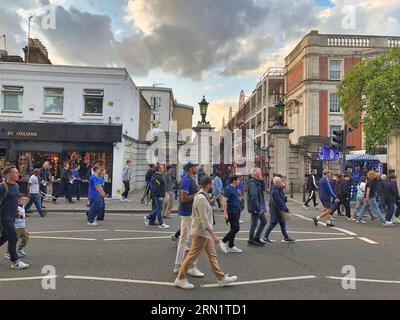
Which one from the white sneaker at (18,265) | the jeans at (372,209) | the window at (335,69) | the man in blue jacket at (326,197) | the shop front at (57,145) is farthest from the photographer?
the window at (335,69)

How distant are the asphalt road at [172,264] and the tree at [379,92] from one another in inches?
397

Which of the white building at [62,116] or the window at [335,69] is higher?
the window at [335,69]

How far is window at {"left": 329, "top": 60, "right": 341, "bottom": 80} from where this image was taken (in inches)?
1568

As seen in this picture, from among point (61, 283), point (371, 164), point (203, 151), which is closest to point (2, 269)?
point (61, 283)

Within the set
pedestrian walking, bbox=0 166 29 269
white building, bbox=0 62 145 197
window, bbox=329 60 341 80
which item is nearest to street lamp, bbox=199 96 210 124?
white building, bbox=0 62 145 197

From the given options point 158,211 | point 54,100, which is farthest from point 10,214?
point 54,100

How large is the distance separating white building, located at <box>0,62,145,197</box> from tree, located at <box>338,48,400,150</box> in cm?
1230

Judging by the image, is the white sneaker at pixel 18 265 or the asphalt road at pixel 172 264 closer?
the asphalt road at pixel 172 264

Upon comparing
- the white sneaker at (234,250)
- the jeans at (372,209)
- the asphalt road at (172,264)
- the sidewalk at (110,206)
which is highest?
the jeans at (372,209)

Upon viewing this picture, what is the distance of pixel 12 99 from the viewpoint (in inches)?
861

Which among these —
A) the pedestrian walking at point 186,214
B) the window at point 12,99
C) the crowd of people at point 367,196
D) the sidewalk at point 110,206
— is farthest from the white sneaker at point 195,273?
the window at point 12,99

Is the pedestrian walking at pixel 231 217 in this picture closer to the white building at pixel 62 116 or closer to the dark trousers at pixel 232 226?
the dark trousers at pixel 232 226

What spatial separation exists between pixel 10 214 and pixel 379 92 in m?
18.1

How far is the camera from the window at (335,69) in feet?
131
